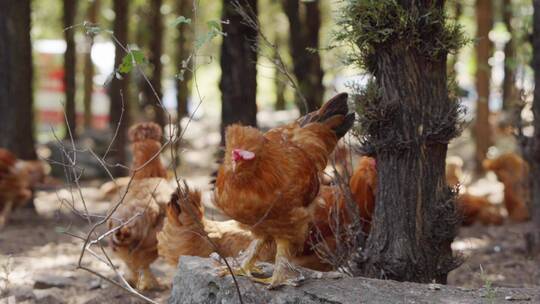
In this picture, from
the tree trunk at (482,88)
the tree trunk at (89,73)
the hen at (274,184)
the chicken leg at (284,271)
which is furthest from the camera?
the tree trunk at (89,73)

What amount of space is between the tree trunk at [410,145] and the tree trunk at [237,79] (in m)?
4.97

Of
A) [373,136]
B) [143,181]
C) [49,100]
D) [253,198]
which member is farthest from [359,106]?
[49,100]

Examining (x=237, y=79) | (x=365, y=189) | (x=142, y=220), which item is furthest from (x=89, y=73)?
(x=365, y=189)

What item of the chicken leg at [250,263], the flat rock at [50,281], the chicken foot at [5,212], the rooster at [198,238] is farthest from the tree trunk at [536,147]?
the chicken foot at [5,212]

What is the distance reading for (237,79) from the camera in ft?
35.4

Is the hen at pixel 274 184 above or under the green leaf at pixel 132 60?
under

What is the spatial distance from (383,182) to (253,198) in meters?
1.25

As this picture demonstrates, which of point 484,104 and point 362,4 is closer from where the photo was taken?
point 362,4

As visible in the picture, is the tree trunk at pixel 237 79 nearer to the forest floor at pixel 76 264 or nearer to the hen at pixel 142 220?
the forest floor at pixel 76 264

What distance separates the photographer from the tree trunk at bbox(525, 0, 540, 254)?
27.6ft

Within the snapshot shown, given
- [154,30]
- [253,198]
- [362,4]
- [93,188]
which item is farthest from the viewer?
[154,30]

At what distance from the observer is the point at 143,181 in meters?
7.73

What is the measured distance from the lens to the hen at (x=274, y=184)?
16.6ft

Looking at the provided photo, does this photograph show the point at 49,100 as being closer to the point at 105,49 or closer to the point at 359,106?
the point at 105,49
